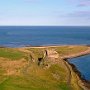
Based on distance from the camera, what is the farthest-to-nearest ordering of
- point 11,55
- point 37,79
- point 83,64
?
point 83,64, point 11,55, point 37,79

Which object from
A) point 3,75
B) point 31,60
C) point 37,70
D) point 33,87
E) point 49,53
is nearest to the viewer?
point 33,87

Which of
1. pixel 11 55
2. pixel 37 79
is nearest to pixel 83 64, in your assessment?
pixel 11 55

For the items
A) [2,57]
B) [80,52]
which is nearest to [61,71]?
[2,57]

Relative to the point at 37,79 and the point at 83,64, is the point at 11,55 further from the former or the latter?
the point at 37,79

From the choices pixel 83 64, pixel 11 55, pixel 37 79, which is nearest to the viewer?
pixel 37 79

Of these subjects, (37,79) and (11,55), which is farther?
(11,55)

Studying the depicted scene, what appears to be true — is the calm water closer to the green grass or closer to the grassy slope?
the grassy slope

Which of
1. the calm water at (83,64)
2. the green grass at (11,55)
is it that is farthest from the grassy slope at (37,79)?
the green grass at (11,55)

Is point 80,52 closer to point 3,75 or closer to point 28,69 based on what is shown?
point 28,69

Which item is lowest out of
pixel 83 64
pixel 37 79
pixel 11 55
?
pixel 83 64
